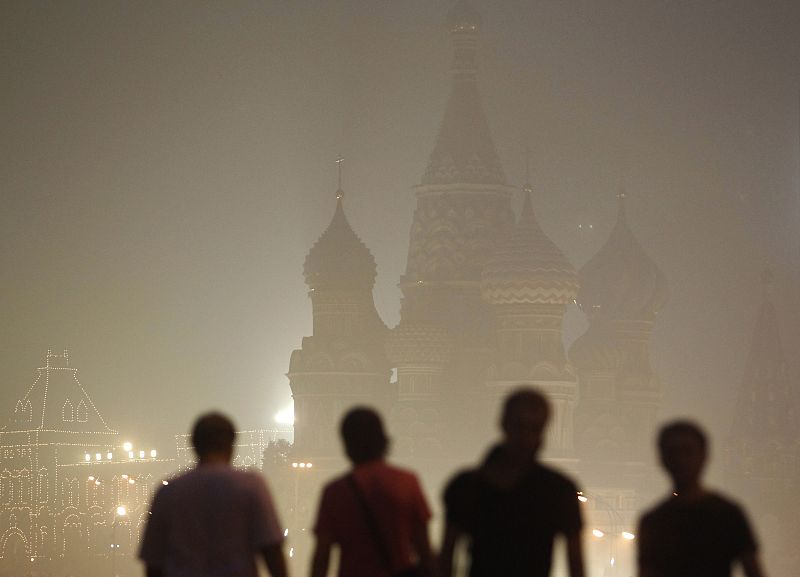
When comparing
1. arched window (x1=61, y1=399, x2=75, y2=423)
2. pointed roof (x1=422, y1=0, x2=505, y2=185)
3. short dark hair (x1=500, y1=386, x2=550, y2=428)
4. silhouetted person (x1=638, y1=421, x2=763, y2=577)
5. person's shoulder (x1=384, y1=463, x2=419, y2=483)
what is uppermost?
pointed roof (x1=422, y1=0, x2=505, y2=185)

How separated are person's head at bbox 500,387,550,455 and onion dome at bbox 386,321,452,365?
62715 millimetres

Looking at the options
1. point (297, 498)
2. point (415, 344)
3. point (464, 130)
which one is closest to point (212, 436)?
point (297, 498)

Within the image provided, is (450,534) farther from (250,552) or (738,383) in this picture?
(738,383)

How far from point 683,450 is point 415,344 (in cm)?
6258

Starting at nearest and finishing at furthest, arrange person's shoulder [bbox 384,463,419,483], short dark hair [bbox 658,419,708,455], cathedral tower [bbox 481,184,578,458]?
short dark hair [bbox 658,419,708,455], person's shoulder [bbox 384,463,419,483], cathedral tower [bbox 481,184,578,458]

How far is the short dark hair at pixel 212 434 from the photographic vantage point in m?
8.51

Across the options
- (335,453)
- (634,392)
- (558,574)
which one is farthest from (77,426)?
(558,574)

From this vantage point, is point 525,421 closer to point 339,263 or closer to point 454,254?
point 339,263

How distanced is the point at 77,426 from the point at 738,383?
2543cm

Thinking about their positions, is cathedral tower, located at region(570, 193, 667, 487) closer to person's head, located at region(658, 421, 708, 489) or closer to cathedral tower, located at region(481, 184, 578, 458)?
cathedral tower, located at region(481, 184, 578, 458)

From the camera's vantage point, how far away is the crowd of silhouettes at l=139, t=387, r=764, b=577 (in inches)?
309

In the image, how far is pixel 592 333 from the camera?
2992 inches

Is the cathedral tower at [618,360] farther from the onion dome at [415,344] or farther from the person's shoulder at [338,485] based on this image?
the person's shoulder at [338,485]

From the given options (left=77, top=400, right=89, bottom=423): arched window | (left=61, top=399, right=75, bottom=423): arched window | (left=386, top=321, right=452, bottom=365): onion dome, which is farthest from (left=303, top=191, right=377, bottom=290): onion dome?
(left=61, top=399, right=75, bottom=423): arched window
